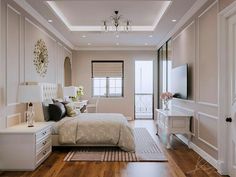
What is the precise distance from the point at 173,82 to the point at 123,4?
253 centimetres

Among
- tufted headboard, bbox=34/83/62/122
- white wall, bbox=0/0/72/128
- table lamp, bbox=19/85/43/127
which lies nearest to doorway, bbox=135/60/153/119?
tufted headboard, bbox=34/83/62/122

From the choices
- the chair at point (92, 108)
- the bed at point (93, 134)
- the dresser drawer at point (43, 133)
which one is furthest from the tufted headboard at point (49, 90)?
the chair at point (92, 108)

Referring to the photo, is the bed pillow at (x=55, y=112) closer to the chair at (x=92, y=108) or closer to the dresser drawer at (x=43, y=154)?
the dresser drawer at (x=43, y=154)

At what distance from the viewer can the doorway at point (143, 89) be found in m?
9.88

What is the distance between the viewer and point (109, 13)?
5652 millimetres

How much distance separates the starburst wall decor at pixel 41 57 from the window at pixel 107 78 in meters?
3.72

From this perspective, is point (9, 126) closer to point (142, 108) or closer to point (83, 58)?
point (83, 58)

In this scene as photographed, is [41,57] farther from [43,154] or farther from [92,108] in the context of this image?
[92,108]

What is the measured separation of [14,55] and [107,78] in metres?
5.73

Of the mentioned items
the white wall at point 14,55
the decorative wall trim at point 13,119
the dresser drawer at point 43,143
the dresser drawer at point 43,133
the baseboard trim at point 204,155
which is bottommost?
the baseboard trim at point 204,155

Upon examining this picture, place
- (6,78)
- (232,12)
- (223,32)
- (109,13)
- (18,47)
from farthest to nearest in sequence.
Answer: (109,13) < (18,47) < (6,78) < (223,32) < (232,12)

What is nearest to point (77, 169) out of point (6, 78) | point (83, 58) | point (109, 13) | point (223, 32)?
point (6, 78)

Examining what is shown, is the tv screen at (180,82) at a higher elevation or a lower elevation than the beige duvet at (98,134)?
higher

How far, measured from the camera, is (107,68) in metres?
9.71
